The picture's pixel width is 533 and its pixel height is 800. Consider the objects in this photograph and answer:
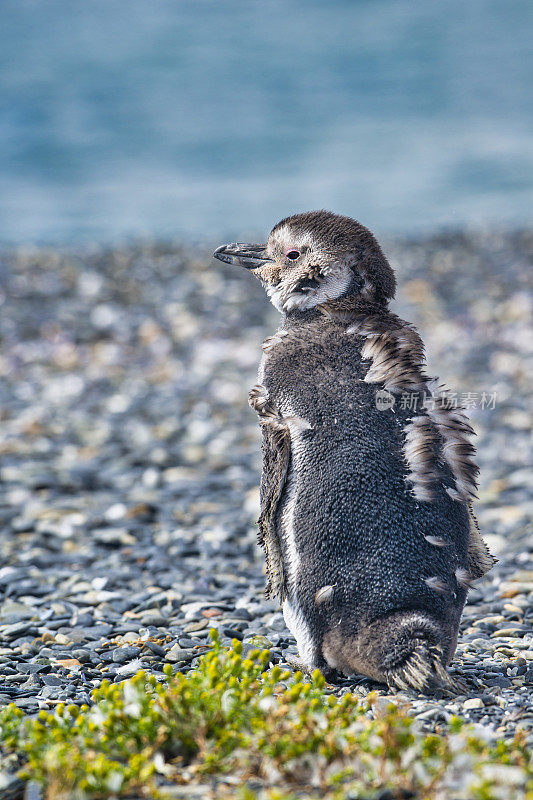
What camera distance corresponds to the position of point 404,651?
3.23 m

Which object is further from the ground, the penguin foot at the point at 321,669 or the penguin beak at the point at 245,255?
the penguin beak at the point at 245,255

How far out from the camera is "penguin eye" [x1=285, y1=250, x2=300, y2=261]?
379cm

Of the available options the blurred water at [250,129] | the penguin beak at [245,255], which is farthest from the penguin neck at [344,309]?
the blurred water at [250,129]

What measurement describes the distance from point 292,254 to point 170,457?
444 centimetres

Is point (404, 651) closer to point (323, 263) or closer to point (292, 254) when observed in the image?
point (323, 263)

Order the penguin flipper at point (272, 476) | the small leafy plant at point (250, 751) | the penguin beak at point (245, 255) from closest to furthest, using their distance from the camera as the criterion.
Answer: the small leafy plant at point (250, 751)
the penguin flipper at point (272, 476)
the penguin beak at point (245, 255)

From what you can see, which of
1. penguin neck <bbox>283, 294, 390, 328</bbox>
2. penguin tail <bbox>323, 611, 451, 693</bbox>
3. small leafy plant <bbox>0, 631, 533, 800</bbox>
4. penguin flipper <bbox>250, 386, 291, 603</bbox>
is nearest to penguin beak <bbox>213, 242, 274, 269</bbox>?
penguin neck <bbox>283, 294, 390, 328</bbox>

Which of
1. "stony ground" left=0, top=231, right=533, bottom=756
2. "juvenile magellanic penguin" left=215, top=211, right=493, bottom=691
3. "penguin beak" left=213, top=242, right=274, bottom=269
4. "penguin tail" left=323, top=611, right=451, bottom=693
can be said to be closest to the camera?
"penguin tail" left=323, top=611, right=451, bottom=693

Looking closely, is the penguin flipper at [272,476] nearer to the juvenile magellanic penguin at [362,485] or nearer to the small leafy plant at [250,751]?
the juvenile magellanic penguin at [362,485]

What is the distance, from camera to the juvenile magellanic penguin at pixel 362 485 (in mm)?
3307

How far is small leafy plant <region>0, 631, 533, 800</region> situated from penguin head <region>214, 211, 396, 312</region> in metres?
1.48

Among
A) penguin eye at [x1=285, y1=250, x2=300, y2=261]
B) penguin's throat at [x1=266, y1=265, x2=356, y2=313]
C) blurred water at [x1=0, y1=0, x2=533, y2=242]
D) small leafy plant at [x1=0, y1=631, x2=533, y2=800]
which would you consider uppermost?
blurred water at [x1=0, y1=0, x2=533, y2=242]

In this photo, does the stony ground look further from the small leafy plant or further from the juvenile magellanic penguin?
the small leafy plant

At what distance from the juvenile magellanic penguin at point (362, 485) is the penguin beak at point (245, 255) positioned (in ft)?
1.21
